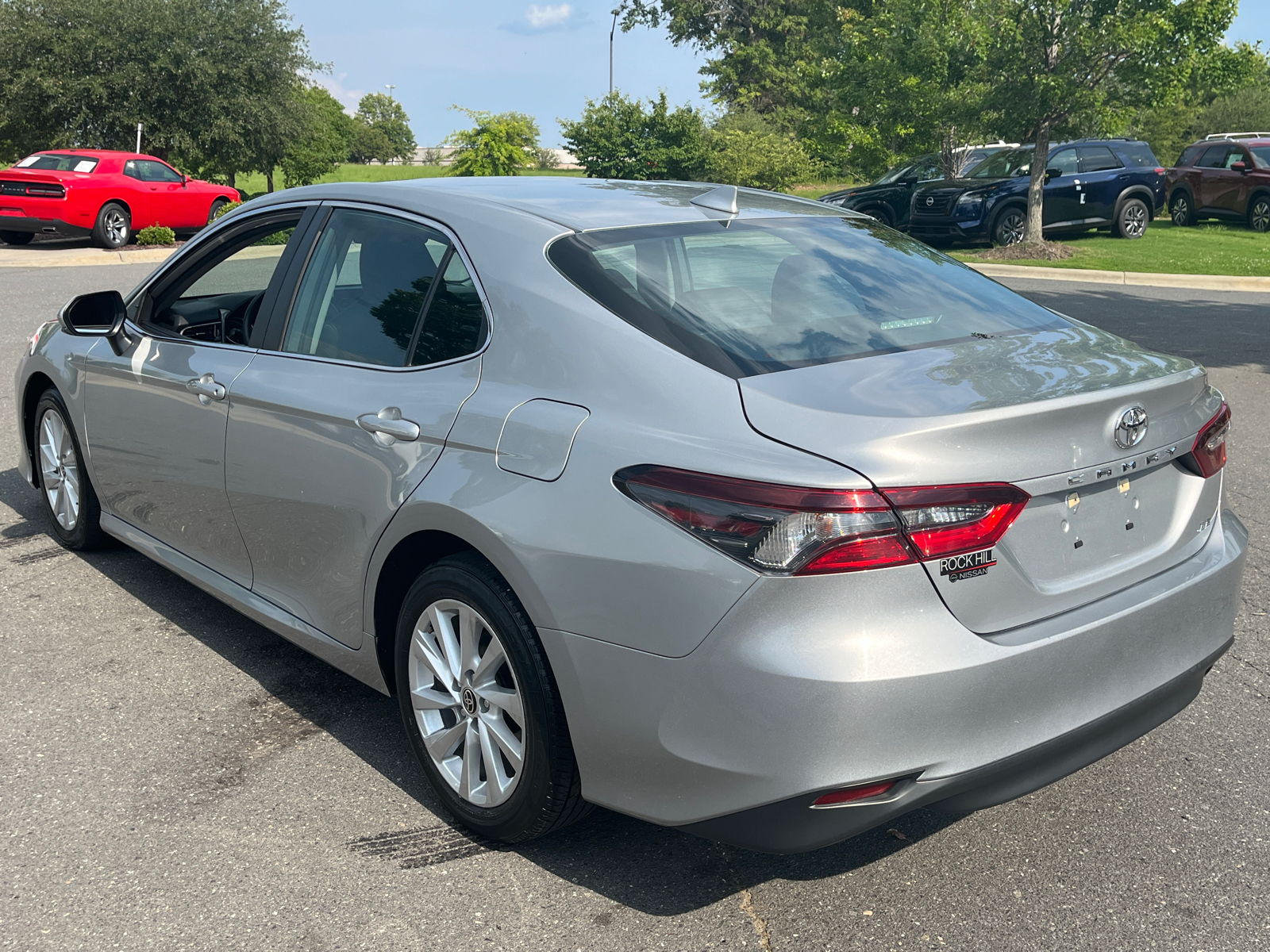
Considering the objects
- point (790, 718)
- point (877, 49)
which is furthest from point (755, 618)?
point (877, 49)

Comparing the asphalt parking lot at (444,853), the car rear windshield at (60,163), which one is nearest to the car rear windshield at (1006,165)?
the car rear windshield at (60,163)

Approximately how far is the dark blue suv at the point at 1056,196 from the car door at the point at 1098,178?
0.05 ft

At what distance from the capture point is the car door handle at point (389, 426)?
3031 mm

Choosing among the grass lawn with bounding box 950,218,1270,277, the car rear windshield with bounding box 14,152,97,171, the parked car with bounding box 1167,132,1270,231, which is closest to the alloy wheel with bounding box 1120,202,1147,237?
the grass lawn with bounding box 950,218,1270,277

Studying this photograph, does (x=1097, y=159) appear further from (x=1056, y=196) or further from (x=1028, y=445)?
(x=1028, y=445)

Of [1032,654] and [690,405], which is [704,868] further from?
[690,405]

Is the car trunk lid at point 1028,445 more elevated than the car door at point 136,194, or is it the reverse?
the car door at point 136,194

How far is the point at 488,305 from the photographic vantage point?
119 inches

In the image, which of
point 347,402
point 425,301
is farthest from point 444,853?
point 425,301

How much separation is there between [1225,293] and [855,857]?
1458 centimetres

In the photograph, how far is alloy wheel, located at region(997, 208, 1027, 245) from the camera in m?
19.9

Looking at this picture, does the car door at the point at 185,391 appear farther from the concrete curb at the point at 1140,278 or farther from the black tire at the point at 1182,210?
the black tire at the point at 1182,210

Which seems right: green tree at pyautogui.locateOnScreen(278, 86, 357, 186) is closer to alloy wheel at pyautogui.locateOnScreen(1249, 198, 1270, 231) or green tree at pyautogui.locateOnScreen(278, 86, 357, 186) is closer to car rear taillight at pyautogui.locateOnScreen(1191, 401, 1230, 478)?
alloy wheel at pyautogui.locateOnScreen(1249, 198, 1270, 231)

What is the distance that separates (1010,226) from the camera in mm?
20000
